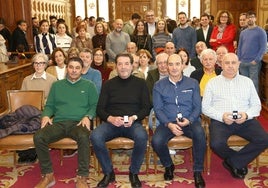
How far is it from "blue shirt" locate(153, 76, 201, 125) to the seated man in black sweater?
127 mm

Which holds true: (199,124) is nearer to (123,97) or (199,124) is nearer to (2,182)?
(123,97)

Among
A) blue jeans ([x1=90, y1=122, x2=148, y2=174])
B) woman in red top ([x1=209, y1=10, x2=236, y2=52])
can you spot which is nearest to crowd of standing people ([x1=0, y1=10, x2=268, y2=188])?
blue jeans ([x1=90, y1=122, x2=148, y2=174])

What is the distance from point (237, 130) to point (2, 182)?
7.71 feet

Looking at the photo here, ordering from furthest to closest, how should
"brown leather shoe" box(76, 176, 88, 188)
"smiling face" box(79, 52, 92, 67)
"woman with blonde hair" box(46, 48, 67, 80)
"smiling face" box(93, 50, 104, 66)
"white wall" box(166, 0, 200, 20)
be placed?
"white wall" box(166, 0, 200, 20), "smiling face" box(93, 50, 104, 66), "woman with blonde hair" box(46, 48, 67, 80), "smiling face" box(79, 52, 92, 67), "brown leather shoe" box(76, 176, 88, 188)

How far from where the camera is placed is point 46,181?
3717 millimetres

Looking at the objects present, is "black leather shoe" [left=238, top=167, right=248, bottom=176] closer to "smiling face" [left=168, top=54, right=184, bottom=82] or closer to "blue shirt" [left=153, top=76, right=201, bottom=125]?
"blue shirt" [left=153, top=76, right=201, bottom=125]

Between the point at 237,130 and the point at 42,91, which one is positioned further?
the point at 42,91

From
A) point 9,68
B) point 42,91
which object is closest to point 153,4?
point 9,68

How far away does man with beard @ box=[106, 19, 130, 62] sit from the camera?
6742 millimetres

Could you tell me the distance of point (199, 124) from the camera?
12.8 ft

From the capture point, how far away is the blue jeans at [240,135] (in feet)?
12.3

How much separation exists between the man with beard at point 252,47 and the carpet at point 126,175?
217cm

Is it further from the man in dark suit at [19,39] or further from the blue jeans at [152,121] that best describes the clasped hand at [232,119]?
the man in dark suit at [19,39]

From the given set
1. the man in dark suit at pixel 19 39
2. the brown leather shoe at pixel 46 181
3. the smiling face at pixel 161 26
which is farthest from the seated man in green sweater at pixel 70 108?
the man in dark suit at pixel 19 39
